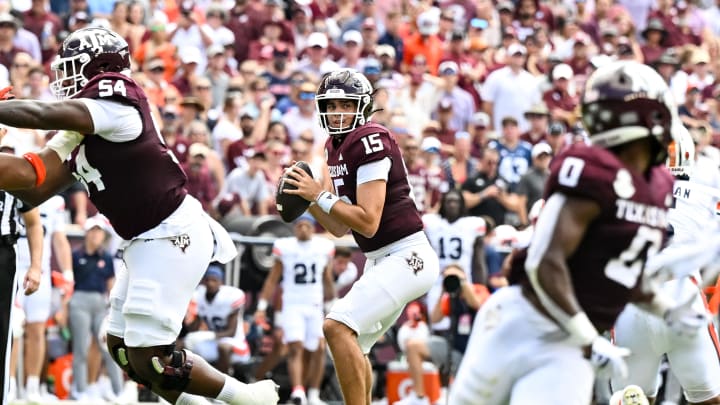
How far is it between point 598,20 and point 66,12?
23.5ft

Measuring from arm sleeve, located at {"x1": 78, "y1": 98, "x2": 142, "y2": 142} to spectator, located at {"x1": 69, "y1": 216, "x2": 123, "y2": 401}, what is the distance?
567 cm

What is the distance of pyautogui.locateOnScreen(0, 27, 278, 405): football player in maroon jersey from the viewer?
23.9 ft

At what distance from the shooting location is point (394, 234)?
25.8 feet

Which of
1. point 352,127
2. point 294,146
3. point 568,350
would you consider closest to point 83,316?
point 294,146

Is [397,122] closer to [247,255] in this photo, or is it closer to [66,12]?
[247,255]

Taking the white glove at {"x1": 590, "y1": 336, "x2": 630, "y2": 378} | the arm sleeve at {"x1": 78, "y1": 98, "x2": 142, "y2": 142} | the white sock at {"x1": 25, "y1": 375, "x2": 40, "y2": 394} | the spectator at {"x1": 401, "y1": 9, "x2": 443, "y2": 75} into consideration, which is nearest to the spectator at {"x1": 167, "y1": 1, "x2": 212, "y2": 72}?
the spectator at {"x1": 401, "y1": 9, "x2": 443, "y2": 75}

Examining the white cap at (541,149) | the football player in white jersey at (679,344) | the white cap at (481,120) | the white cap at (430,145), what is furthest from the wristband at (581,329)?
the white cap at (481,120)

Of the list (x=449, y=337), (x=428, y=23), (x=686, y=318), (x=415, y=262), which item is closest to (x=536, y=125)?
(x=428, y=23)

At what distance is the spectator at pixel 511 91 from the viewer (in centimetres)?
1670

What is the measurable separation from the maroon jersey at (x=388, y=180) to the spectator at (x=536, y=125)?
8031mm

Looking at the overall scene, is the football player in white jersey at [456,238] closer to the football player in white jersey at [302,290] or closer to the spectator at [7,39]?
the football player in white jersey at [302,290]

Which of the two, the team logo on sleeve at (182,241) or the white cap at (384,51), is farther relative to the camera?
the white cap at (384,51)

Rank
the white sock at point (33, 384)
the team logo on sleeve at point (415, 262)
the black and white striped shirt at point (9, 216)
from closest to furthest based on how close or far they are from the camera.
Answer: the team logo on sleeve at point (415, 262) → the black and white striped shirt at point (9, 216) → the white sock at point (33, 384)

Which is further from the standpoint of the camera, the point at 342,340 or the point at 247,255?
the point at 247,255
